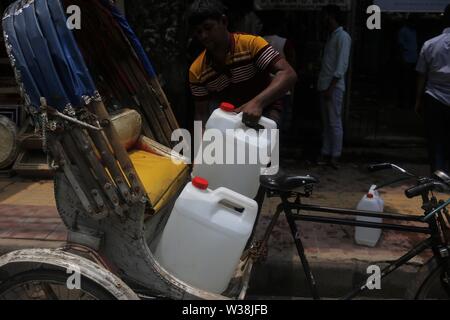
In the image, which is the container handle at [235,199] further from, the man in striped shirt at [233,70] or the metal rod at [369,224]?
the man in striped shirt at [233,70]

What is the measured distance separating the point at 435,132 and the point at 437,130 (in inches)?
1.1

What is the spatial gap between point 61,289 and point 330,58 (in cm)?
419

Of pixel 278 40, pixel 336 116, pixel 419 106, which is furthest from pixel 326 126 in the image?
pixel 278 40

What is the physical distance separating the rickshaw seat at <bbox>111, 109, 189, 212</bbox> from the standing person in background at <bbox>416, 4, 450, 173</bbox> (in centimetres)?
294

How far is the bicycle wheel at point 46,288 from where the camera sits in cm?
205

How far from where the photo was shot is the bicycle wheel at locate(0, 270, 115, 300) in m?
2.05

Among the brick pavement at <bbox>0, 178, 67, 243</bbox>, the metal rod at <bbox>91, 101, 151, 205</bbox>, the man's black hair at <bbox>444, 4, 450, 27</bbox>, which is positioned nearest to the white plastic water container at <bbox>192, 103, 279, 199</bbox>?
the metal rod at <bbox>91, 101, 151, 205</bbox>

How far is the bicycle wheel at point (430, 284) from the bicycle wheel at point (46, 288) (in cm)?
154

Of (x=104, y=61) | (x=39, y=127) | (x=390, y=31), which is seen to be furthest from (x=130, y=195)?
(x=390, y=31)

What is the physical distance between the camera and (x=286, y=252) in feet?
11.7

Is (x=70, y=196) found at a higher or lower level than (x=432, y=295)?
higher

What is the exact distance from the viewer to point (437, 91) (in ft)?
15.3

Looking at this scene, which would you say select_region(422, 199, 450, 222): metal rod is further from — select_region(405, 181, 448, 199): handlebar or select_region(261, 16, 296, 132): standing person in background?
select_region(261, 16, 296, 132): standing person in background
